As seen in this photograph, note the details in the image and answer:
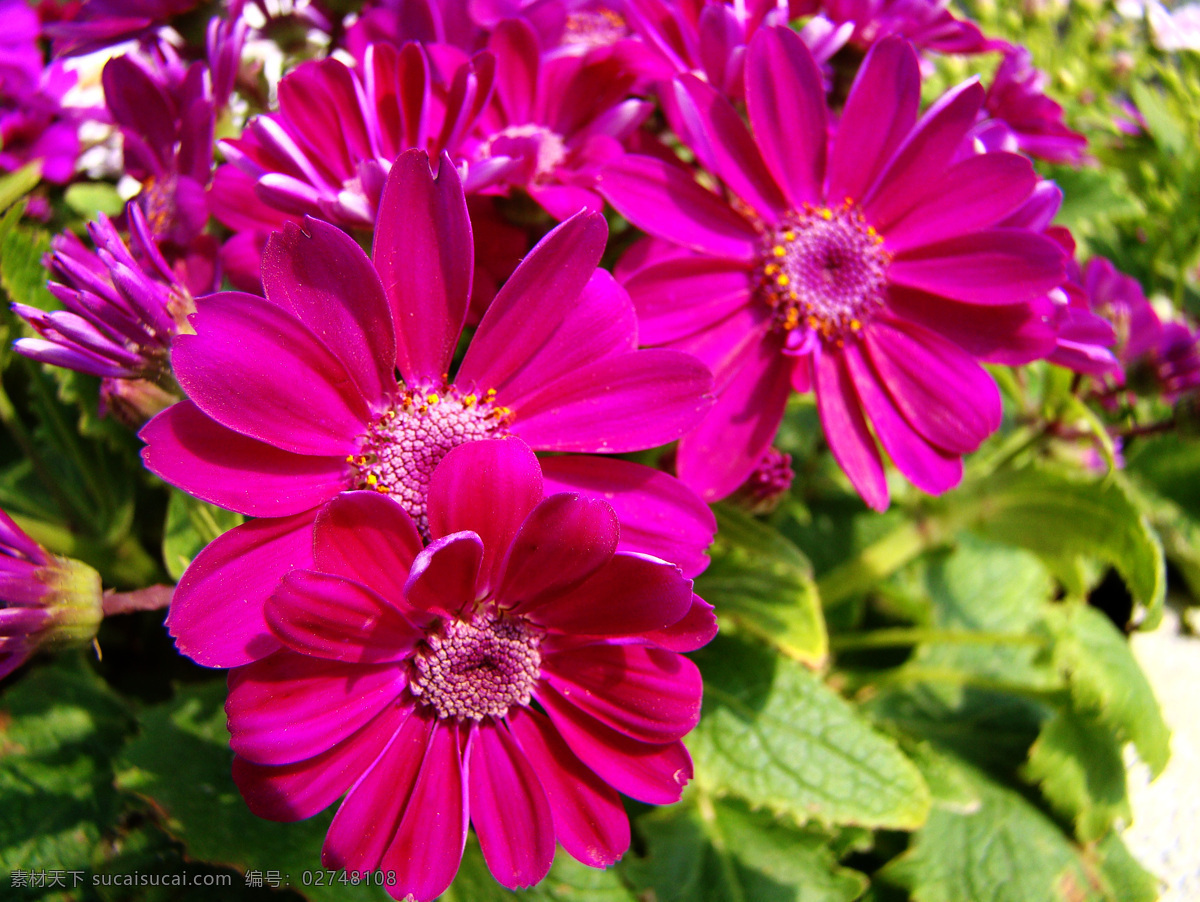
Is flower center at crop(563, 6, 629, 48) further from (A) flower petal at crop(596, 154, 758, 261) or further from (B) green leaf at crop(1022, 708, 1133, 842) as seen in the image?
(B) green leaf at crop(1022, 708, 1133, 842)

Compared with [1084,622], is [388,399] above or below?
above

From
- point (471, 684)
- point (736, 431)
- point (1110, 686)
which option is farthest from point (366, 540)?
point (1110, 686)

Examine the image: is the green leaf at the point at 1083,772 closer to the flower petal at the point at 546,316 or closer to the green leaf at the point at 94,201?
the flower petal at the point at 546,316

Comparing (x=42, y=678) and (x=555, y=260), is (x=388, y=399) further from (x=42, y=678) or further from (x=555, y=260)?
(x=42, y=678)

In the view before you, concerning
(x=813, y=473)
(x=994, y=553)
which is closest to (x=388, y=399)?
(x=813, y=473)

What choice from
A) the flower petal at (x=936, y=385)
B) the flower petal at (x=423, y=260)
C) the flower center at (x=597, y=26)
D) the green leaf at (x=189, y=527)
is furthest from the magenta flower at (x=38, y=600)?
the flower center at (x=597, y=26)

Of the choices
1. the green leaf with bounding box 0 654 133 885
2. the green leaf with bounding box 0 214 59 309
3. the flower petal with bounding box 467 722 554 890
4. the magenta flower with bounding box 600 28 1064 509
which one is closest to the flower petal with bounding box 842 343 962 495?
the magenta flower with bounding box 600 28 1064 509
